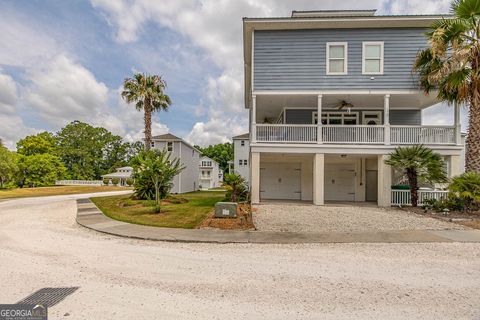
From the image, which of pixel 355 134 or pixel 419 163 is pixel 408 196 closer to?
pixel 419 163

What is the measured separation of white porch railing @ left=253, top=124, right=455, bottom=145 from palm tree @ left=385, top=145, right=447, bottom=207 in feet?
4.04

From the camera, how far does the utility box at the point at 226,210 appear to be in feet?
30.1

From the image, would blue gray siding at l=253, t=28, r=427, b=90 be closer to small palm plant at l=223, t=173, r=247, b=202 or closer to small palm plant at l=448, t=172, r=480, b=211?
small palm plant at l=223, t=173, r=247, b=202

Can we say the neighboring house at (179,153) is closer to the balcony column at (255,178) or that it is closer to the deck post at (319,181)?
the balcony column at (255,178)

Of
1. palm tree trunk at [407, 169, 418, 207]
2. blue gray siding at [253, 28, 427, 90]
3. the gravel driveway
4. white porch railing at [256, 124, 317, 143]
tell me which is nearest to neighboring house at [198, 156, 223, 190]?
white porch railing at [256, 124, 317, 143]

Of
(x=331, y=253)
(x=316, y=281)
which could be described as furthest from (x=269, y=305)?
(x=331, y=253)

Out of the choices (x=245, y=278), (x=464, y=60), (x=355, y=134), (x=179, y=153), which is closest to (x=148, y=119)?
(x=179, y=153)

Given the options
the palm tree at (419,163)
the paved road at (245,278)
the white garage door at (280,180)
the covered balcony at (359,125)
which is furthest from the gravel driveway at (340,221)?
the white garage door at (280,180)

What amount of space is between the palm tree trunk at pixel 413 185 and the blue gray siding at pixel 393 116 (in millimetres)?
4975

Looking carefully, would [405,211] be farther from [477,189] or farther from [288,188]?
[288,188]

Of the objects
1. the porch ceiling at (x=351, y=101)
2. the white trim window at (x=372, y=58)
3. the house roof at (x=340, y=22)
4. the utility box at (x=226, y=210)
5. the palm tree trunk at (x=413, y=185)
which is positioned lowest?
the utility box at (x=226, y=210)

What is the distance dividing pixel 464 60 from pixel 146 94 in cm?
1991

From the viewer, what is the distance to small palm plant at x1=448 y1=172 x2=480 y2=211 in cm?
1016

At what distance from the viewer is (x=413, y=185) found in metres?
12.4
